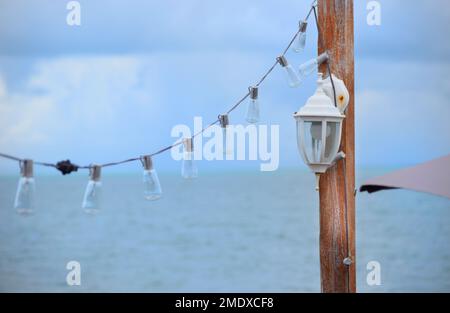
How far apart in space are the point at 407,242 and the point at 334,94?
39.0 meters

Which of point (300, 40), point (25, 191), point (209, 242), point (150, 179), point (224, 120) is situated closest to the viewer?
point (25, 191)

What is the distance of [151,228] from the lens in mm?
47719

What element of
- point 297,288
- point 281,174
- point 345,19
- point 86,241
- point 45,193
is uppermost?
point 281,174

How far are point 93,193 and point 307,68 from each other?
1591mm

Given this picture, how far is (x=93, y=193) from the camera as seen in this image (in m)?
4.97

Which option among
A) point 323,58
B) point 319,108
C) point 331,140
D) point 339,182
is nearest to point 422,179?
point 339,182

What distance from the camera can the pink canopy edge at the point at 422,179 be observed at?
555 cm

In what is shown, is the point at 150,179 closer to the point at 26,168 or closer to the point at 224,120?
the point at 26,168

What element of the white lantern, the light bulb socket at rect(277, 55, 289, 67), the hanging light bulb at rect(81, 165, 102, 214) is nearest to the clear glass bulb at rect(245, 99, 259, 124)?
the light bulb socket at rect(277, 55, 289, 67)

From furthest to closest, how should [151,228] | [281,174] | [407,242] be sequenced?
[281,174]
[151,228]
[407,242]

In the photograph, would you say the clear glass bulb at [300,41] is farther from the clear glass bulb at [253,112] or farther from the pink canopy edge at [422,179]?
the pink canopy edge at [422,179]

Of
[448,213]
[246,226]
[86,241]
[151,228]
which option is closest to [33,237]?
[86,241]

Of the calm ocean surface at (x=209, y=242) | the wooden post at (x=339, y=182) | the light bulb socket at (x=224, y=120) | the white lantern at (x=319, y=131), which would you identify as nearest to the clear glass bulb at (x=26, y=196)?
the light bulb socket at (x=224, y=120)
